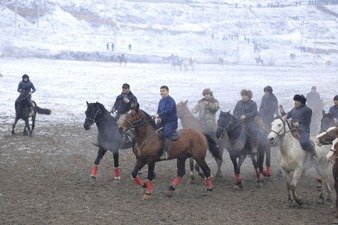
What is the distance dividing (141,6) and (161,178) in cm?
12275

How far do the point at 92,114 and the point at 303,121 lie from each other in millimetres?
5395

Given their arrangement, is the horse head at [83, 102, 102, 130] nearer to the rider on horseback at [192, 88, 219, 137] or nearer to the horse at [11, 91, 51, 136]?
the rider on horseback at [192, 88, 219, 137]

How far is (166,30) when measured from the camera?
347 feet

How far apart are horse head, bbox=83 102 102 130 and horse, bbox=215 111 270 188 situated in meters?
3.23

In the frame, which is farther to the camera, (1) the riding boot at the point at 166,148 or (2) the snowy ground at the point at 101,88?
(2) the snowy ground at the point at 101,88

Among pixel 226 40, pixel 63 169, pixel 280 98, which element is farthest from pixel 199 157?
pixel 226 40

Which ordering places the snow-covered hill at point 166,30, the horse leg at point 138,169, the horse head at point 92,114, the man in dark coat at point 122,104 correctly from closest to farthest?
the horse leg at point 138,169
the horse head at point 92,114
the man in dark coat at point 122,104
the snow-covered hill at point 166,30

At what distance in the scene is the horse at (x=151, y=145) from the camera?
433 inches

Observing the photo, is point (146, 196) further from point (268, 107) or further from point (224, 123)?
point (268, 107)

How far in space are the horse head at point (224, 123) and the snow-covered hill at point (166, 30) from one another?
2082 inches

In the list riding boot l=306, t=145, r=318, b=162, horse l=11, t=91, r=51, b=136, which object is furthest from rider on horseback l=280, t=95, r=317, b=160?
horse l=11, t=91, r=51, b=136

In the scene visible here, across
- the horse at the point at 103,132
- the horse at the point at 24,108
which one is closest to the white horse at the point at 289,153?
the horse at the point at 103,132

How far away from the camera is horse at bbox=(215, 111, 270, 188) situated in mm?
11781

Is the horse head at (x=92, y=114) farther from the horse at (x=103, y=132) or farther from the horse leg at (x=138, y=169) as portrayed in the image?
the horse leg at (x=138, y=169)
